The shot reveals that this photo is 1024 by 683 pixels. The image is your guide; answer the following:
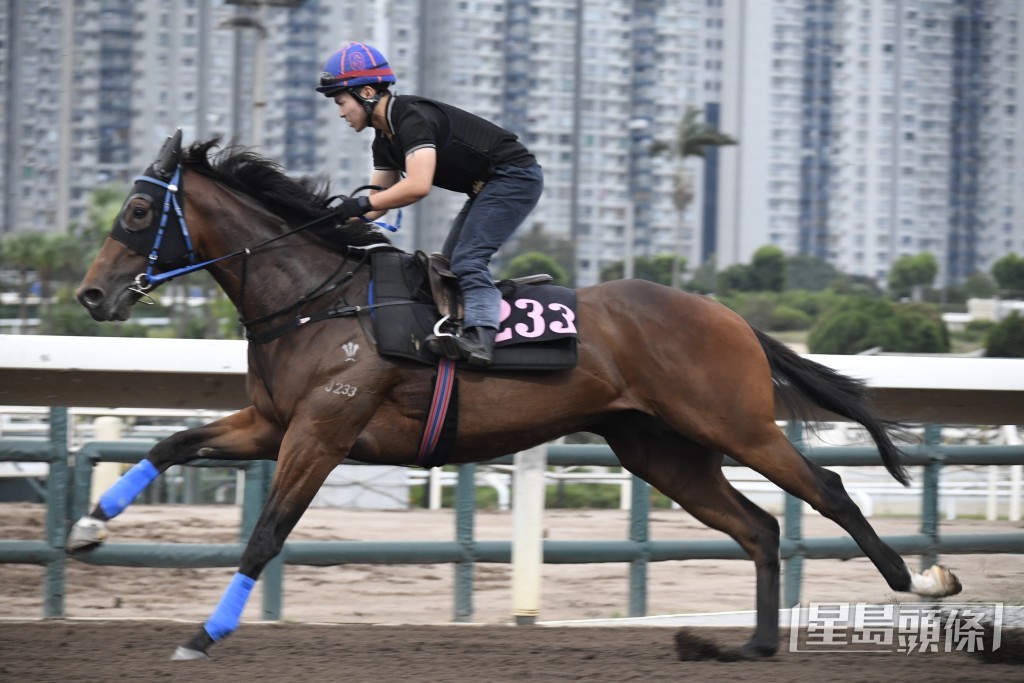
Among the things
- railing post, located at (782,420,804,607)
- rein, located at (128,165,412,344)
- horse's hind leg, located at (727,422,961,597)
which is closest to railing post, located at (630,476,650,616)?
railing post, located at (782,420,804,607)

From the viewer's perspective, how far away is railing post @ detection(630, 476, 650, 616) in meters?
6.35

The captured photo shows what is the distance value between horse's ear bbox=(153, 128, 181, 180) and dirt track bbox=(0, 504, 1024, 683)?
76.0 inches

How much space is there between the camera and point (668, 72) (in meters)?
53.7

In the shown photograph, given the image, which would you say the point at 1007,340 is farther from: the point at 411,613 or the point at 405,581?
the point at 411,613

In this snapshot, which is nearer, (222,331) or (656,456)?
(656,456)

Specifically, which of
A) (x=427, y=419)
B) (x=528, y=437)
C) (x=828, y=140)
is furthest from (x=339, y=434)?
(x=828, y=140)

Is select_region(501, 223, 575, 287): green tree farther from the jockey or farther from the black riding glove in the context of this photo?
the black riding glove

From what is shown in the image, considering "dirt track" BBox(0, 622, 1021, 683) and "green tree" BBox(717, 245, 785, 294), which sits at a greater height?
"green tree" BBox(717, 245, 785, 294)

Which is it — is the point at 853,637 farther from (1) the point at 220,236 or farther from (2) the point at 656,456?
(1) the point at 220,236

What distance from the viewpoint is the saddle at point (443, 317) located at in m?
4.92

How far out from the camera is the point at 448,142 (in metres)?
5.02

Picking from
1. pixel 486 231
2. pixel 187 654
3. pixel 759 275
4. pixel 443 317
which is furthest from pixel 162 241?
pixel 759 275

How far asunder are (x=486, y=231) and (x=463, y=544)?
71.6 inches

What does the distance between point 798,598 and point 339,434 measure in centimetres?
293
